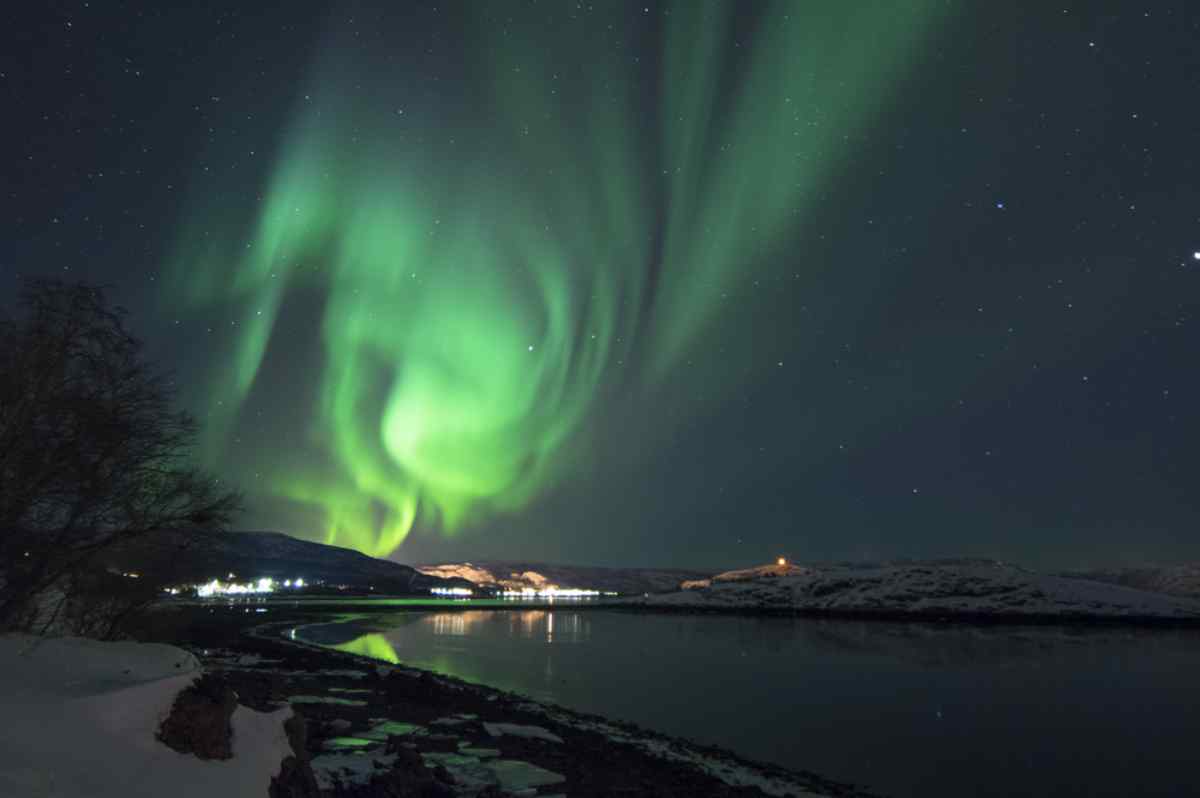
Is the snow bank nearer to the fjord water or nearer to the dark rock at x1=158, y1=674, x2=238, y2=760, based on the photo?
the dark rock at x1=158, y1=674, x2=238, y2=760

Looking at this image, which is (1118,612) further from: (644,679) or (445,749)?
(445,749)

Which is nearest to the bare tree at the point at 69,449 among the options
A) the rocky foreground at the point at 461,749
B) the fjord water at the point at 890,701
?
the rocky foreground at the point at 461,749

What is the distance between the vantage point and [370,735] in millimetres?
18906

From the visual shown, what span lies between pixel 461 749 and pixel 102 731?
13.6 metres

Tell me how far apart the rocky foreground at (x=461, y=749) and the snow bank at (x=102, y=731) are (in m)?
0.36

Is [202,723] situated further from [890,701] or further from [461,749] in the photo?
[890,701]

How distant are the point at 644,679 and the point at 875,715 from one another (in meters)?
14.3

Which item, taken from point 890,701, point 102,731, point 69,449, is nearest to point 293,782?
point 102,731

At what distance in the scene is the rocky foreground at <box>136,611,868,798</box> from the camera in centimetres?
1289

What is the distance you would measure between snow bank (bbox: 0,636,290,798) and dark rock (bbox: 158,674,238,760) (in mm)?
98

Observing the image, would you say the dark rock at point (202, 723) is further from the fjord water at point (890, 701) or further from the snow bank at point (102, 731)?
the fjord water at point (890, 701)

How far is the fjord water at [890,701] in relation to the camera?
25.0 meters

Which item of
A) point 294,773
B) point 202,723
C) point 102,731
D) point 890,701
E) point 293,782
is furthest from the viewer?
point 890,701

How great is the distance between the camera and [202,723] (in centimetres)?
730
